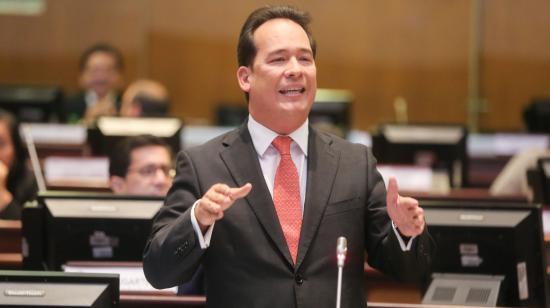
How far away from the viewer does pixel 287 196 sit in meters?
2.76

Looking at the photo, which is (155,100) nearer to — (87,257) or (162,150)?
(162,150)

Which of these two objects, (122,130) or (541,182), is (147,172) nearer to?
(122,130)

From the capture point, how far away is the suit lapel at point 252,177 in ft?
8.79

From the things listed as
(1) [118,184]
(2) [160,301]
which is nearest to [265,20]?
(2) [160,301]

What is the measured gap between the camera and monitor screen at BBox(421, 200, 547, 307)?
326cm

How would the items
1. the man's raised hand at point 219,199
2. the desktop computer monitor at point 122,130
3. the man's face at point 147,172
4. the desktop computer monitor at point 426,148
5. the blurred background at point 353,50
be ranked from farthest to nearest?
the blurred background at point 353,50 → the desktop computer monitor at point 426,148 → the desktop computer monitor at point 122,130 → the man's face at point 147,172 → the man's raised hand at point 219,199

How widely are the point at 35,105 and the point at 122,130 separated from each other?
2.02 meters

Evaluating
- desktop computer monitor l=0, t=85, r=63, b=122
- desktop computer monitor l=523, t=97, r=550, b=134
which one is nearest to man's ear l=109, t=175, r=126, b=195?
desktop computer monitor l=0, t=85, r=63, b=122

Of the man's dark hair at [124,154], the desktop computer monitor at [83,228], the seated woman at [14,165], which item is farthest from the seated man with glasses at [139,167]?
the desktop computer monitor at [83,228]

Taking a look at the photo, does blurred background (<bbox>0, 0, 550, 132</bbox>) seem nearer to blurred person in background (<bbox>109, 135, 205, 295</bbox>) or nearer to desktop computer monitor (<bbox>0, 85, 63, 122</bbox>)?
desktop computer monitor (<bbox>0, 85, 63, 122</bbox>)

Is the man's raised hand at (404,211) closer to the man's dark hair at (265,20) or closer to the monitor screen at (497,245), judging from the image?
the man's dark hair at (265,20)

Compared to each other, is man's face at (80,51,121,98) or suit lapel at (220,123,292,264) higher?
man's face at (80,51,121,98)

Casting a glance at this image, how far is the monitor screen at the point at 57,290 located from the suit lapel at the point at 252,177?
0.40m

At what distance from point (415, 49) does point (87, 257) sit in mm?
7186
